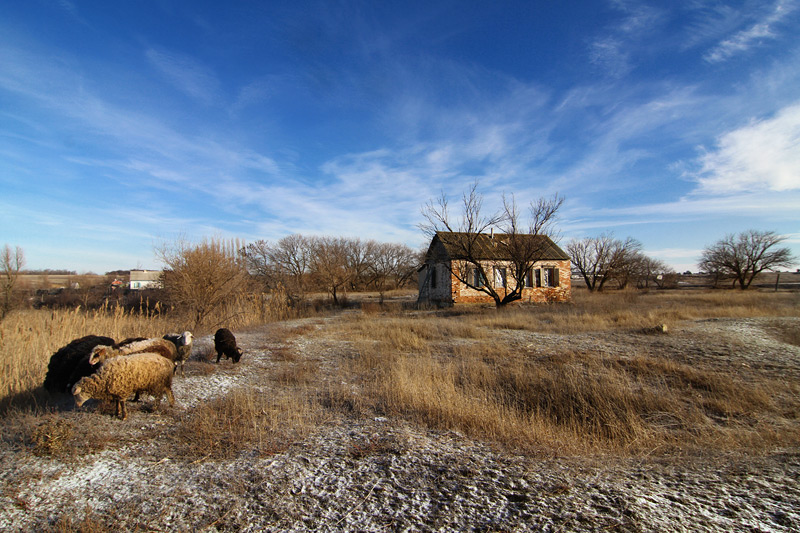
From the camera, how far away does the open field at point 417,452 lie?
258cm

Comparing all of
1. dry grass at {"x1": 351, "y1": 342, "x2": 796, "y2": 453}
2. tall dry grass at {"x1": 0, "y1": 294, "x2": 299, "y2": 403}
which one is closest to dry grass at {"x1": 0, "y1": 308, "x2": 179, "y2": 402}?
tall dry grass at {"x1": 0, "y1": 294, "x2": 299, "y2": 403}

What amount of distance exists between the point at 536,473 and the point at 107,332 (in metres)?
9.58

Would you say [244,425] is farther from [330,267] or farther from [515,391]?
[330,267]

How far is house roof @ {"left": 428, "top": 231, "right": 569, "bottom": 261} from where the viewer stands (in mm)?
21203

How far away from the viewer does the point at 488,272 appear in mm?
24391

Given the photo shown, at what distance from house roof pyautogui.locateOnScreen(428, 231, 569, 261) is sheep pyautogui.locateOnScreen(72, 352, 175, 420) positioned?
17.7 meters

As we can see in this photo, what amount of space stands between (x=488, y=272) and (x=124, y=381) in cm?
2206

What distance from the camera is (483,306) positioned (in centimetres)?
2295

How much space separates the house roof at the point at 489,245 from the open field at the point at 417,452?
13753mm

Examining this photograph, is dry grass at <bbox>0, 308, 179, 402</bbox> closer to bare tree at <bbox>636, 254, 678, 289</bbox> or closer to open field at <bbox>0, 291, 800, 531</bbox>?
open field at <bbox>0, 291, 800, 531</bbox>

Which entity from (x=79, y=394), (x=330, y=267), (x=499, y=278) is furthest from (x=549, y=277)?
(x=79, y=394)

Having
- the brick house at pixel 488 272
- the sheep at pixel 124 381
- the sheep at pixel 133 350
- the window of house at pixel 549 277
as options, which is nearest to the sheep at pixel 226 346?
the sheep at pixel 133 350

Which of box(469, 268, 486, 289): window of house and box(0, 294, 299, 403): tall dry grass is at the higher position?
box(469, 268, 486, 289): window of house

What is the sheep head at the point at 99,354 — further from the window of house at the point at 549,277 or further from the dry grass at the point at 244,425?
the window of house at the point at 549,277
